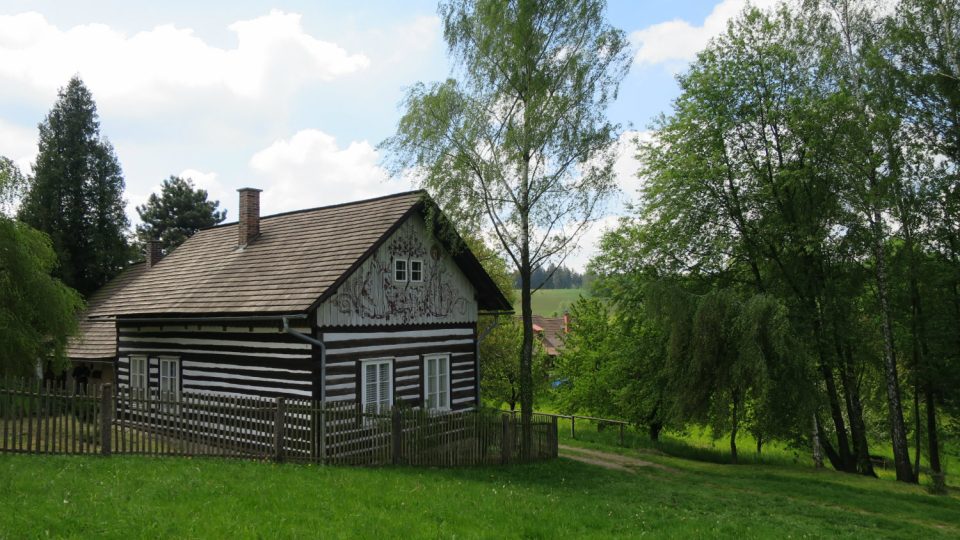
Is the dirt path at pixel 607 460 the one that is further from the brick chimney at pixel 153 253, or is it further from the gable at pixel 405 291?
the brick chimney at pixel 153 253

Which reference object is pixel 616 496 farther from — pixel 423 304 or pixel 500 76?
pixel 500 76

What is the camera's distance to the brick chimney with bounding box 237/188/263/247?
21.3 metres

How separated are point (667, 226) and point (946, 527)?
1359cm

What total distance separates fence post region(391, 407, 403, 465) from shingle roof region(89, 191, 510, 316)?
10.4 feet

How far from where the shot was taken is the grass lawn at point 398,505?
7855 millimetres

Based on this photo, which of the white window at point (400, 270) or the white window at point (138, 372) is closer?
the white window at point (400, 270)

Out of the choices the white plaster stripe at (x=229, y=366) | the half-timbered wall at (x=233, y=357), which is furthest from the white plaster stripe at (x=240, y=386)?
the white plaster stripe at (x=229, y=366)

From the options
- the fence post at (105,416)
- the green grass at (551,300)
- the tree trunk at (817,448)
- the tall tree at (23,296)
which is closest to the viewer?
the fence post at (105,416)

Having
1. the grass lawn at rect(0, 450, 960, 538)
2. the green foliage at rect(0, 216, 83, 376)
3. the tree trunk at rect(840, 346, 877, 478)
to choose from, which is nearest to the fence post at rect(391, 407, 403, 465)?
the grass lawn at rect(0, 450, 960, 538)

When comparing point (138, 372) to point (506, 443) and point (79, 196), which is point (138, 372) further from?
point (79, 196)

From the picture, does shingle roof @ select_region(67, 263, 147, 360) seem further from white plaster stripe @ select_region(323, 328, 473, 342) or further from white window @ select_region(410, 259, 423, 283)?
white window @ select_region(410, 259, 423, 283)

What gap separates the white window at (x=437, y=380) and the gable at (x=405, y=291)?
1153 mm

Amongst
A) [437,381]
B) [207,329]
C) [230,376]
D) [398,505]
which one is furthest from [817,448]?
[207,329]

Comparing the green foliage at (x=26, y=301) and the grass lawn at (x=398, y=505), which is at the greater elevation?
the green foliage at (x=26, y=301)
